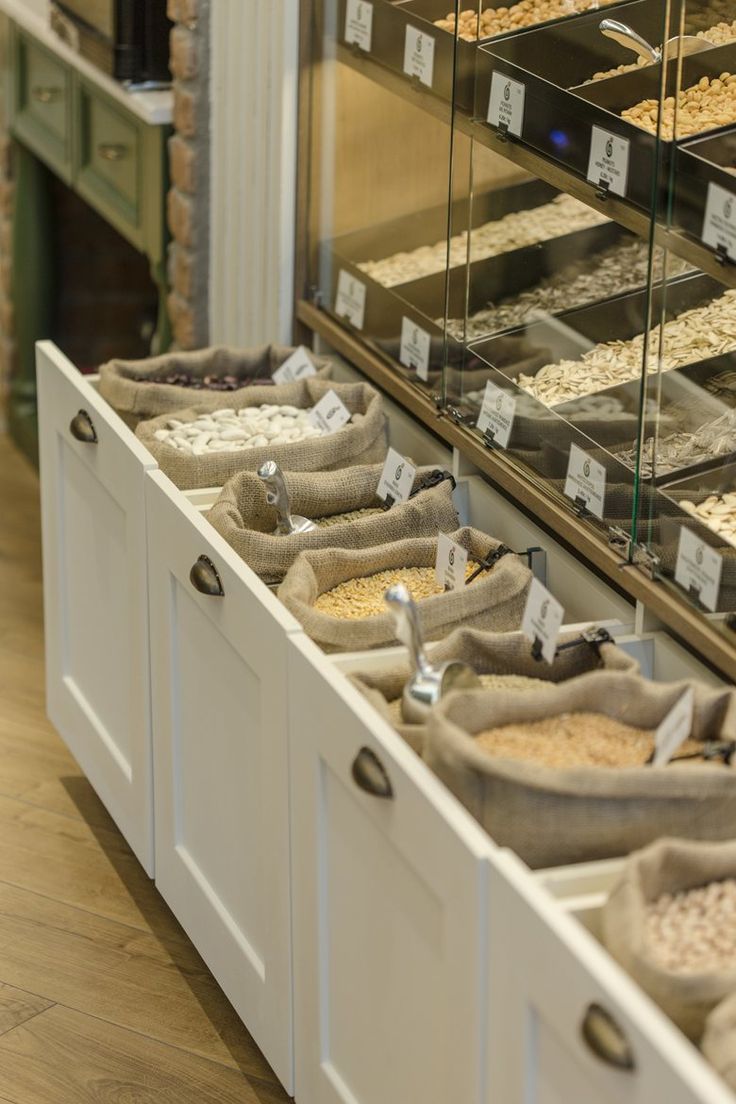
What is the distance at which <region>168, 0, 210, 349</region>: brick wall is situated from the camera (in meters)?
2.92

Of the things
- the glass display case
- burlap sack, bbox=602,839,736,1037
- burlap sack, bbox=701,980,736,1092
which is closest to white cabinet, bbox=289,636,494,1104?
burlap sack, bbox=602,839,736,1037

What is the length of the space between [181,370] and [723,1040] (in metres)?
1.59

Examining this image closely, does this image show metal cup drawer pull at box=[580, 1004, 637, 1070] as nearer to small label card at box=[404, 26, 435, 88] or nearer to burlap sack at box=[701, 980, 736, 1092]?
burlap sack at box=[701, 980, 736, 1092]

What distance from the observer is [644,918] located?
4.30 feet

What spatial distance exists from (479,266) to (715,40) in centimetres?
52

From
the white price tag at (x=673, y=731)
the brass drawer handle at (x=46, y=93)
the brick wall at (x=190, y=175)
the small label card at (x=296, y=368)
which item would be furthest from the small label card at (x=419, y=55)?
the brass drawer handle at (x=46, y=93)

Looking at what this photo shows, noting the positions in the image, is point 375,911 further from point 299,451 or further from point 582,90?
point 582,90

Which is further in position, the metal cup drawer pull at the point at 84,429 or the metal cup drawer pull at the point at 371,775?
the metal cup drawer pull at the point at 84,429

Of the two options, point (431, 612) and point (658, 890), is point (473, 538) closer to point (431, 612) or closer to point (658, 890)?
point (431, 612)

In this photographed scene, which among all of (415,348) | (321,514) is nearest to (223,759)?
(321,514)

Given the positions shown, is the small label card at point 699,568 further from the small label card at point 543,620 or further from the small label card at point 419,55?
the small label card at point 419,55

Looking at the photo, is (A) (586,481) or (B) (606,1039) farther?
(A) (586,481)

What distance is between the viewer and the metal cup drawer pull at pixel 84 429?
92.2 inches

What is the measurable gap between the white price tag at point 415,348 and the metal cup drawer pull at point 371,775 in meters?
0.94
